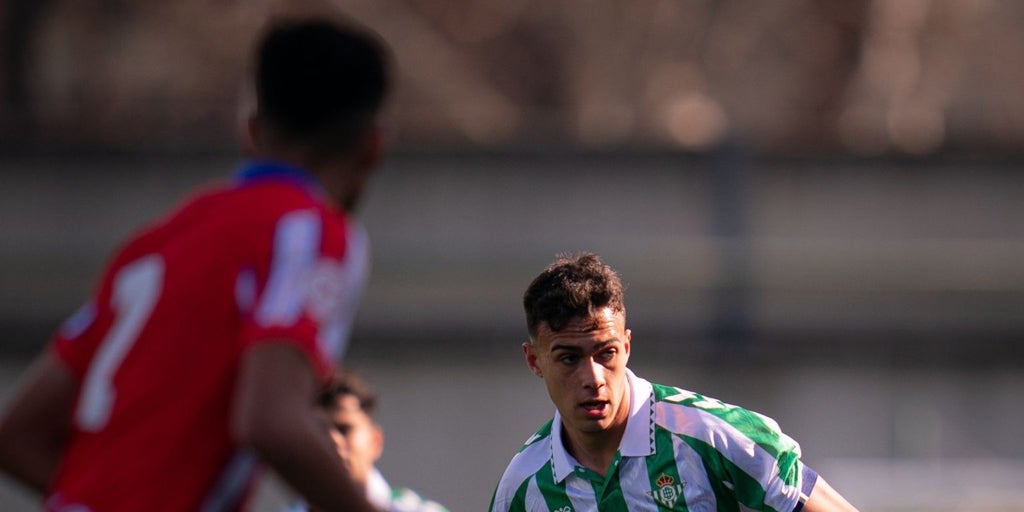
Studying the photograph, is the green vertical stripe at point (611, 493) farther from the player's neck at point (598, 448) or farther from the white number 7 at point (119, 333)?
the white number 7 at point (119, 333)

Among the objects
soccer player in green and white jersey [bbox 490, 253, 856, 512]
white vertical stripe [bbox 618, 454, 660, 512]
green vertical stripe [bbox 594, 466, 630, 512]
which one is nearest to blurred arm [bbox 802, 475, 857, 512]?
soccer player in green and white jersey [bbox 490, 253, 856, 512]

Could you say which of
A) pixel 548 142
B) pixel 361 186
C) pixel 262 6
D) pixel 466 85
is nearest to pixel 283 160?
pixel 361 186

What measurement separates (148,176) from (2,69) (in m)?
5.35

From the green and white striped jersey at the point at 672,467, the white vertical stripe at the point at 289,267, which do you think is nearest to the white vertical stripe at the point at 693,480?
the green and white striped jersey at the point at 672,467

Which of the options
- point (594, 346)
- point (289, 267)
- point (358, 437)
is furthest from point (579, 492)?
point (289, 267)

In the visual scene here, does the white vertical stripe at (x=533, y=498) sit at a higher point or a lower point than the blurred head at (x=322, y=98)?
lower

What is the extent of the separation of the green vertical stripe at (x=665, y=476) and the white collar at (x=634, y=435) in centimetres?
3

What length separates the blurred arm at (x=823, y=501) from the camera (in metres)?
4.00

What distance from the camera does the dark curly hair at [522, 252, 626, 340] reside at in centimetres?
452

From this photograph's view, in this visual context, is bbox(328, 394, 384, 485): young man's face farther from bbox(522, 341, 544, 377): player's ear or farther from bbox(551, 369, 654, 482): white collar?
bbox(551, 369, 654, 482): white collar

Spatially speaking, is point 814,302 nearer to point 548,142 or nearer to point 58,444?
point 548,142

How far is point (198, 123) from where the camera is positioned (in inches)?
629

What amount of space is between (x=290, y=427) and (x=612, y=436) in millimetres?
2188

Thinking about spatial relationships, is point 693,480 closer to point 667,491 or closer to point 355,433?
point 667,491
